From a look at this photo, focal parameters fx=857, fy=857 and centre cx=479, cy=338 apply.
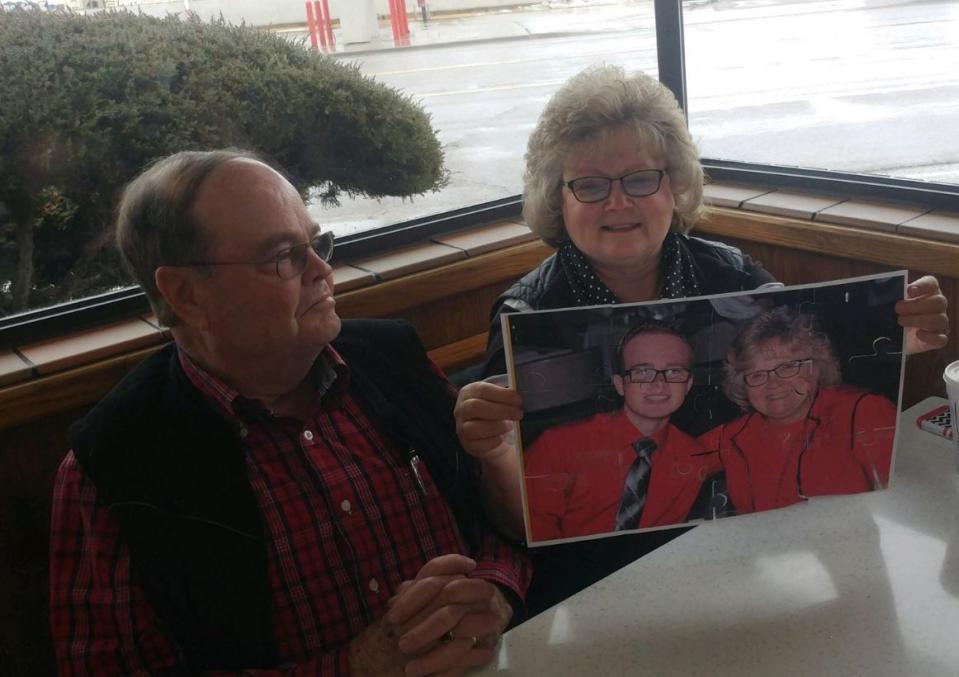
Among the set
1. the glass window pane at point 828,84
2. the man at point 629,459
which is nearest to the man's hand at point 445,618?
the man at point 629,459

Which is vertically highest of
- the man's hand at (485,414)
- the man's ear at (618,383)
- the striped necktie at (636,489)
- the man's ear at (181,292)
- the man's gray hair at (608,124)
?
the man's gray hair at (608,124)

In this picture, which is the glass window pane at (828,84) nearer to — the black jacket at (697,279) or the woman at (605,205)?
the black jacket at (697,279)

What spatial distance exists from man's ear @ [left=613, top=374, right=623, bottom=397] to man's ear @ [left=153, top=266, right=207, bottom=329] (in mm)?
A: 634

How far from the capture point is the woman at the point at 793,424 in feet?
3.66

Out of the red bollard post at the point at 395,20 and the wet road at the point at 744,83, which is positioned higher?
the red bollard post at the point at 395,20

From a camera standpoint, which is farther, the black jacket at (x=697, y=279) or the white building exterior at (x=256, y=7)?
the white building exterior at (x=256, y=7)

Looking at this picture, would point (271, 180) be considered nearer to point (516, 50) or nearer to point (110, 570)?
point (110, 570)

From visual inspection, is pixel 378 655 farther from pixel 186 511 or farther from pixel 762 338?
pixel 762 338

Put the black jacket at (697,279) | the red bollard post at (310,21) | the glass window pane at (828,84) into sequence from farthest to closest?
the glass window pane at (828,84) → the red bollard post at (310,21) → the black jacket at (697,279)

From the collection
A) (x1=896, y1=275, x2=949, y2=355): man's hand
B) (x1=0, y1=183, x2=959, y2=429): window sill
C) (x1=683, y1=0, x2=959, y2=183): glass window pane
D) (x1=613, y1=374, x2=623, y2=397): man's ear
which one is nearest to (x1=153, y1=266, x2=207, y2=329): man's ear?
(x1=0, y1=183, x2=959, y2=429): window sill

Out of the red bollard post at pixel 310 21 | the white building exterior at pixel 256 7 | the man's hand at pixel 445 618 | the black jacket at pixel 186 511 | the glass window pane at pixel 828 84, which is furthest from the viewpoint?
the glass window pane at pixel 828 84

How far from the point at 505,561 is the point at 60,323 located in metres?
1.03

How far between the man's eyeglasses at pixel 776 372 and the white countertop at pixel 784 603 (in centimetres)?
24

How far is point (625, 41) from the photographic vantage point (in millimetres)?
2623
